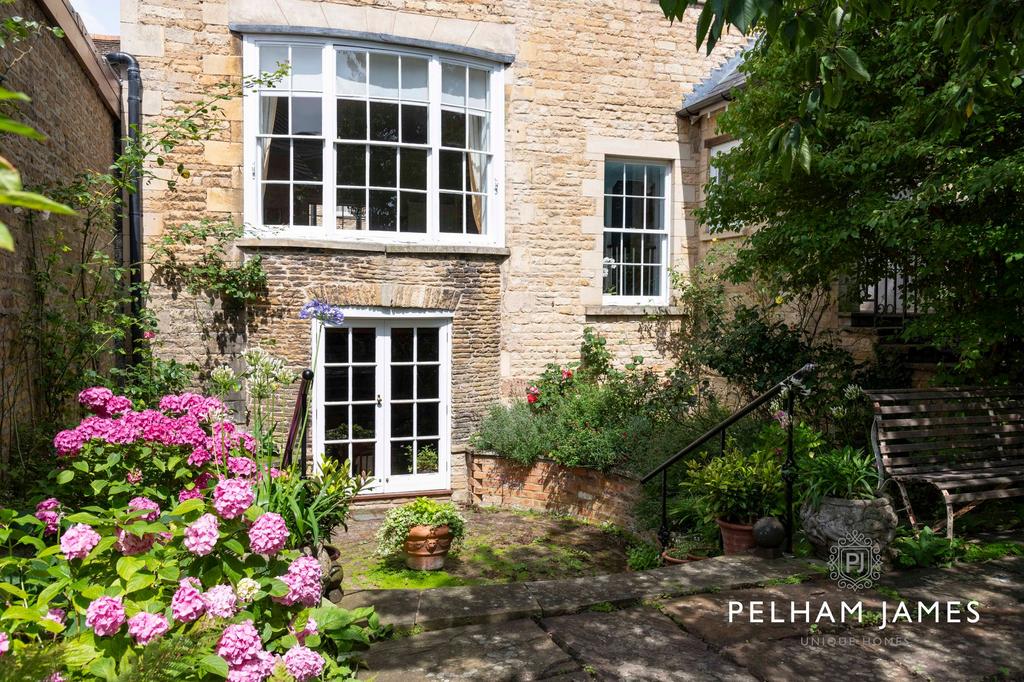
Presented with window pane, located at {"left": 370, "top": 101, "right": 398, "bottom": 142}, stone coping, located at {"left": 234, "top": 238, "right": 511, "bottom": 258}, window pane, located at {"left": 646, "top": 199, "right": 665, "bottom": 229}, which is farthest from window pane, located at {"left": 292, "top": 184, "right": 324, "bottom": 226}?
window pane, located at {"left": 646, "top": 199, "right": 665, "bottom": 229}

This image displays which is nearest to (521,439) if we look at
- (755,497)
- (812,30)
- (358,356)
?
(358,356)

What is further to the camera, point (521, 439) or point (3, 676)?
point (521, 439)

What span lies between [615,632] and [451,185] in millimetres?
6686

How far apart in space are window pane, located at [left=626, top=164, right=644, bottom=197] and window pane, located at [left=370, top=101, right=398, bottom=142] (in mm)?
Answer: 3302

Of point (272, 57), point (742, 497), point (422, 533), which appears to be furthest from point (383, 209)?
point (742, 497)

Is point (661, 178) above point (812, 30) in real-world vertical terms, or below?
above

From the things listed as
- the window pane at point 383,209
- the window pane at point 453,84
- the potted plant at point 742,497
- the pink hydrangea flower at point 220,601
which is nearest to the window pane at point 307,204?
the window pane at point 383,209

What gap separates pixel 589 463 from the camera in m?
8.34

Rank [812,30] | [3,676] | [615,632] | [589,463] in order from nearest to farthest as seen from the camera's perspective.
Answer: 1. [3,676]
2. [812,30]
3. [615,632]
4. [589,463]

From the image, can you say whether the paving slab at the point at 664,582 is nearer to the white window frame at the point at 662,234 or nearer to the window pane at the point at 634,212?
the white window frame at the point at 662,234

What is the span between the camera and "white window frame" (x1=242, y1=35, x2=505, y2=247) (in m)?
8.51

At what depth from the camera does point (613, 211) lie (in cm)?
1038

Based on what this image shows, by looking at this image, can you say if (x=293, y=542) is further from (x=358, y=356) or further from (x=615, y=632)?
(x=358, y=356)

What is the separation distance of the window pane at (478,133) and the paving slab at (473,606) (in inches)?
256
